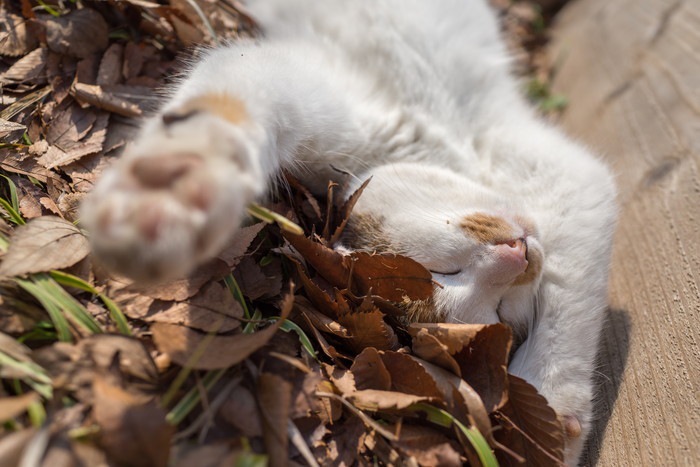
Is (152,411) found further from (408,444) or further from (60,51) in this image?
(60,51)

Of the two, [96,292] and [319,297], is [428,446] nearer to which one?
[319,297]

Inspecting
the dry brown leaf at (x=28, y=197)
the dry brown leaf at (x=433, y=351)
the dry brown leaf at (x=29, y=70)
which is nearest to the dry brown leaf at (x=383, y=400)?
the dry brown leaf at (x=433, y=351)

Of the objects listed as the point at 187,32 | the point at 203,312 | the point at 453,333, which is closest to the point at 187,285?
the point at 203,312

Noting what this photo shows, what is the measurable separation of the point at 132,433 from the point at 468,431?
0.82 metres

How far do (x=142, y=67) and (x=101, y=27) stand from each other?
206 mm

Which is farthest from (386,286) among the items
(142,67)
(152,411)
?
(142,67)

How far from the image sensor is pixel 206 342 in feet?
4.06

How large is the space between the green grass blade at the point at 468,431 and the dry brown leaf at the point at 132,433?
65 centimetres

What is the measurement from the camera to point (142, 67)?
6.99 ft

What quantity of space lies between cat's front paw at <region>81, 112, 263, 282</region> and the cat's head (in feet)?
2.68

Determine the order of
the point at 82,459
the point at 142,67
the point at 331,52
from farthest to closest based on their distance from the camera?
the point at 331,52, the point at 142,67, the point at 82,459

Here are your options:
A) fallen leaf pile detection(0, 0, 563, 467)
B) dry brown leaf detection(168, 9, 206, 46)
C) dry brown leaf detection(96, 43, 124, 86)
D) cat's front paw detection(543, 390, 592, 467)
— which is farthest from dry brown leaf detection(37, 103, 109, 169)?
cat's front paw detection(543, 390, 592, 467)

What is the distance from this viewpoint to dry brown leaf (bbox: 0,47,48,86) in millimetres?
1876

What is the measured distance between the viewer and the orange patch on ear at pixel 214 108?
49.3 inches
